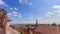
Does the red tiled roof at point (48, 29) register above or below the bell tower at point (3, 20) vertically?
below

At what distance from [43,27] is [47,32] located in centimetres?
30

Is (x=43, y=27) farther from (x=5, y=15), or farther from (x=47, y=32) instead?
(x=5, y=15)

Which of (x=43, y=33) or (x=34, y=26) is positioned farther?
(x=34, y=26)

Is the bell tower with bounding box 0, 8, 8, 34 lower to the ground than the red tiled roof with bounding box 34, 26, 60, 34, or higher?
higher

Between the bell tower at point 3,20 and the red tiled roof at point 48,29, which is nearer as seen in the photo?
the bell tower at point 3,20

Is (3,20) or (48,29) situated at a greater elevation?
(3,20)

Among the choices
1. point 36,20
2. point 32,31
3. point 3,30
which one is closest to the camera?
point 3,30

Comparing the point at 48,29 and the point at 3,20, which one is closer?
the point at 3,20

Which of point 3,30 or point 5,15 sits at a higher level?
point 5,15

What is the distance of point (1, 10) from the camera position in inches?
129

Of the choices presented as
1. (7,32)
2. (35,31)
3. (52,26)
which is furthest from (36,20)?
(7,32)

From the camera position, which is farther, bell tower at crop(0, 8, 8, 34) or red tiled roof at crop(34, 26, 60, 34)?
red tiled roof at crop(34, 26, 60, 34)

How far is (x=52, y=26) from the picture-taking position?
4801 mm

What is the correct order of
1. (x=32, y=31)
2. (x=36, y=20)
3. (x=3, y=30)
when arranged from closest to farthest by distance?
(x=3, y=30)
(x=36, y=20)
(x=32, y=31)
